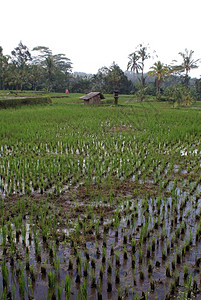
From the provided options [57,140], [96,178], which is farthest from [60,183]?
[57,140]

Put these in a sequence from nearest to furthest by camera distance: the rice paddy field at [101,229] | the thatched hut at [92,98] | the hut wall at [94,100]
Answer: the rice paddy field at [101,229] < the thatched hut at [92,98] < the hut wall at [94,100]

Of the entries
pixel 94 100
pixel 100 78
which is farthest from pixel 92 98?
pixel 100 78

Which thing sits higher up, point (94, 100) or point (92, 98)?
point (92, 98)

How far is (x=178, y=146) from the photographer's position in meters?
7.39

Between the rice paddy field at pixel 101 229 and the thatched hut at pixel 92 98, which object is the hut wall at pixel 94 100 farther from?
the rice paddy field at pixel 101 229

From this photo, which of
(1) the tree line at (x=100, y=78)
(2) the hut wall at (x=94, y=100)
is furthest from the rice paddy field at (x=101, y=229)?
(1) the tree line at (x=100, y=78)

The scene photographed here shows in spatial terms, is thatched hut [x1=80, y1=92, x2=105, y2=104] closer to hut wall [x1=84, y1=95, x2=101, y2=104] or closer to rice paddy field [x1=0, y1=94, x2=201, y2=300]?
hut wall [x1=84, y1=95, x2=101, y2=104]

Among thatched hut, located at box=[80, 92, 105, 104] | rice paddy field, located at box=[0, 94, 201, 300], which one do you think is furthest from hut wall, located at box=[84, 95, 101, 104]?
rice paddy field, located at box=[0, 94, 201, 300]

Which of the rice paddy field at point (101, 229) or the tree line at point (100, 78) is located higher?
the tree line at point (100, 78)

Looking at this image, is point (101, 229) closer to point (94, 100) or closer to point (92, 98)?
point (92, 98)

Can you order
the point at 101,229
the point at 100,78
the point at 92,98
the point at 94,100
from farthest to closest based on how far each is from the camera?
the point at 100,78, the point at 94,100, the point at 92,98, the point at 101,229

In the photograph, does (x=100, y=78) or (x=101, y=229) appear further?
(x=100, y=78)

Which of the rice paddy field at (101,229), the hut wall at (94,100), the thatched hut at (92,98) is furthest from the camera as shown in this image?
the hut wall at (94,100)

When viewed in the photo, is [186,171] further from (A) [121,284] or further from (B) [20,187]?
(A) [121,284]
